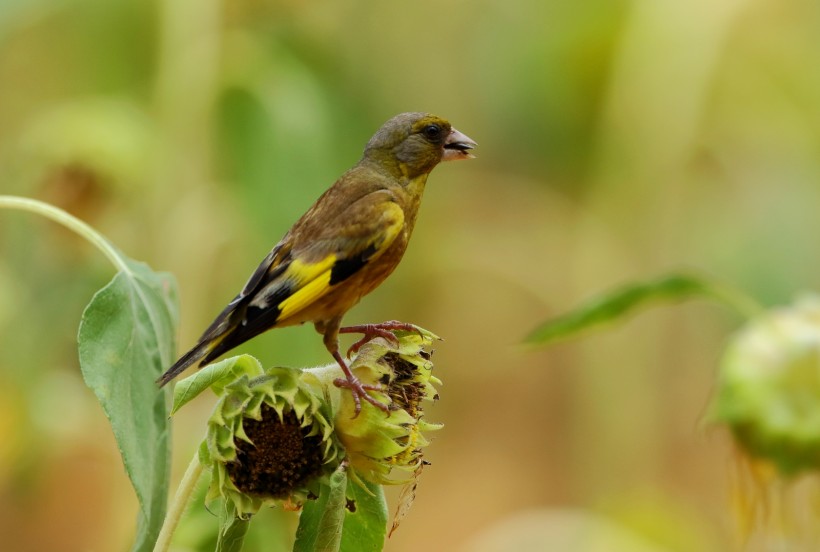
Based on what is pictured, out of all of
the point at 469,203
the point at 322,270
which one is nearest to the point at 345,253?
the point at 322,270

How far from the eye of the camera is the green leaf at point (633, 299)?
1.89 metres

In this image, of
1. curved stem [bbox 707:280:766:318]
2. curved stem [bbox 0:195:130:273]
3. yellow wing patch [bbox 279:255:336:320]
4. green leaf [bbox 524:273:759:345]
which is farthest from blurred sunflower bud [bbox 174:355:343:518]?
curved stem [bbox 707:280:766:318]

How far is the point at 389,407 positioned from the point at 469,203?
4.07 m

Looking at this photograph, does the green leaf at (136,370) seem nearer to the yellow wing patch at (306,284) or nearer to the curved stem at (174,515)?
the curved stem at (174,515)

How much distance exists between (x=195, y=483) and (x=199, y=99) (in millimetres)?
1738

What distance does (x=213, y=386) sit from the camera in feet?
4.46

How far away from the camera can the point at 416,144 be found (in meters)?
1.64

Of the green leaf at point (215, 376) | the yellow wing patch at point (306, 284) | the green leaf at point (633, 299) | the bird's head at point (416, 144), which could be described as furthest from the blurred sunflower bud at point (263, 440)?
the green leaf at point (633, 299)

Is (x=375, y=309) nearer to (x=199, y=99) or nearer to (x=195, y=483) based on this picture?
(x=199, y=99)

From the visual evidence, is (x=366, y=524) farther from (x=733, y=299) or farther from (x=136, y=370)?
(x=733, y=299)

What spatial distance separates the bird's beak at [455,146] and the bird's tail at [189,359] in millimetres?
495

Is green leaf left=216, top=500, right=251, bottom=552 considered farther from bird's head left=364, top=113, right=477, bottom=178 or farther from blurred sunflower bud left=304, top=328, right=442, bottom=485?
bird's head left=364, top=113, right=477, bottom=178

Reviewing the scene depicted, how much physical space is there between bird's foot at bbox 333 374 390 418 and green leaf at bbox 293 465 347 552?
0.07m

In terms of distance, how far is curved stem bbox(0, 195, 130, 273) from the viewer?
1298mm
